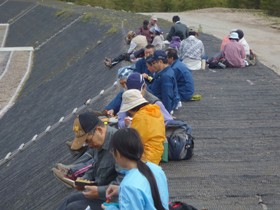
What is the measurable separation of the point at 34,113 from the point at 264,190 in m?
10.1

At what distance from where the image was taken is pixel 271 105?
11.1 meters

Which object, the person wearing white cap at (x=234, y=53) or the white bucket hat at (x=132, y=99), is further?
the person wearing white cap at (x=234, y=53)

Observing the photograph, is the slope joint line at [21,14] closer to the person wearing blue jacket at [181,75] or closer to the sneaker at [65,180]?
the person wearing blue jacket at [181,75]

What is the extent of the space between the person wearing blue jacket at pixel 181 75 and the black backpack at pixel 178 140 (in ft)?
7.51

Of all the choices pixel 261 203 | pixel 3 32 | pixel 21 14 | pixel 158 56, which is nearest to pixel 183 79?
pixel 158 56

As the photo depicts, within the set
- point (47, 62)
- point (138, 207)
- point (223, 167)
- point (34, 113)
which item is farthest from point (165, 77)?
point (47, 62)

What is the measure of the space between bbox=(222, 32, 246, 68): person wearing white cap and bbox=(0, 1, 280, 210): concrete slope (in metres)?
0.25

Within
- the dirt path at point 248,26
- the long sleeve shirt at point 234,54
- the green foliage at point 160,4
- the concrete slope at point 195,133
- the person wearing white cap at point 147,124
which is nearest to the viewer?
the person wearing white cap at point 147,124

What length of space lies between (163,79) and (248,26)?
21298 mm

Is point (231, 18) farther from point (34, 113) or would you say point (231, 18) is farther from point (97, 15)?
point (34, 113)

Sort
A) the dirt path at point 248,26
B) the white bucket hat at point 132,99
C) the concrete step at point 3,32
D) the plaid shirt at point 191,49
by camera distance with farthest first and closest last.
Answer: the concrete step at point 3,32 → the dirt path at point 248,26 → the plaid shirt at point 191,49 → the white bucket hat at point 132,99

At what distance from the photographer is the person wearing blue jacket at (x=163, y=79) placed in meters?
8.81

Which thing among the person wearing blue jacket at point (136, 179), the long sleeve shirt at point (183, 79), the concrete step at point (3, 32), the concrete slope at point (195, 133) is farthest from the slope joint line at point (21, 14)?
the person wearing blue jacket at point (136, 179)

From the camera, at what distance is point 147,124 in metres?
6.42
